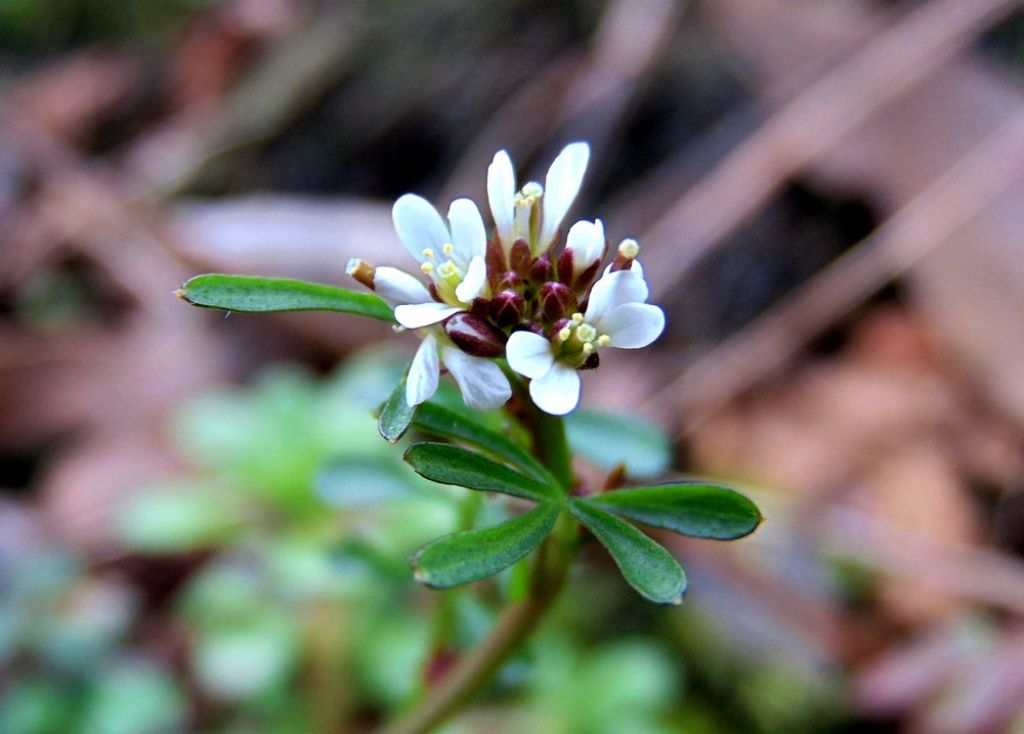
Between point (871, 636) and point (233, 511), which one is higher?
point (233, 511)

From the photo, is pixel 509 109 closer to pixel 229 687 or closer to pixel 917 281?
pixel 917 281

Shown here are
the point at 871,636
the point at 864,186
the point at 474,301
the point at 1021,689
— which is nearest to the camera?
the point at 474,301

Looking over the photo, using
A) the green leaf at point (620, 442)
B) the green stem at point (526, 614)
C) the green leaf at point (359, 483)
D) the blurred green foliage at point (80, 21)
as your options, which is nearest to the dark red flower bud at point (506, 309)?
the green stem at point (526, 614)

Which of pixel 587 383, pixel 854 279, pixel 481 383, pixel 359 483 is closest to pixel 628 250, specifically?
pixel 481 383

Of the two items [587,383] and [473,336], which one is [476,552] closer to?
[473,336]

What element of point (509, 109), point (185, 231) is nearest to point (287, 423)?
point (185, 231)

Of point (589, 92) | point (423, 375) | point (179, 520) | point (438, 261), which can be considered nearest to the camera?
point (423, 375)

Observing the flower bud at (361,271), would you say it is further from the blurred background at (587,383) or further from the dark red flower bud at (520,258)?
the blurred background at (587,383)
